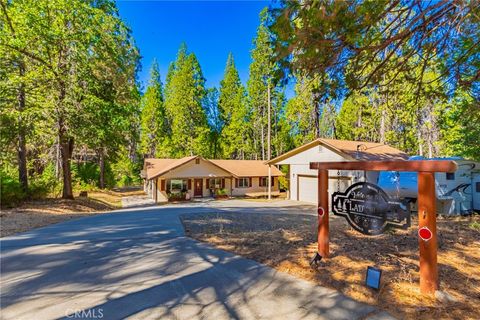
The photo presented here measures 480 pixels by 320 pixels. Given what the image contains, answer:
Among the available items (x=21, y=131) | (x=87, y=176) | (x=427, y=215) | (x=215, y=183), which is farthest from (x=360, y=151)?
(x=87, y=176)

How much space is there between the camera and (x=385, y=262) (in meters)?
4.60

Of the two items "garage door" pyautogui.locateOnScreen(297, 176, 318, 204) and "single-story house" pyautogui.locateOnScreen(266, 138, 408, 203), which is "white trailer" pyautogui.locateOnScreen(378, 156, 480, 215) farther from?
"garage door" pyautogui.locateOnScreen(297, 176, 318, 204)

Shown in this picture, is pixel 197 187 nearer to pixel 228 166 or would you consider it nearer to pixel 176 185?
pixel 176 185

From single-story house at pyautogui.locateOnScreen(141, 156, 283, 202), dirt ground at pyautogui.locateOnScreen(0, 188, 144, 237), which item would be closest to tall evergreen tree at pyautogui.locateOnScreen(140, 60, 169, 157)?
single-story house at pyautogui.locateOnScreen(141, 156, 283, 202)

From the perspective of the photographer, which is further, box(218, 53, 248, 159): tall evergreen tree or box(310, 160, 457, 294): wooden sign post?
box(218, 53, 248, 159): tall evergreen tree

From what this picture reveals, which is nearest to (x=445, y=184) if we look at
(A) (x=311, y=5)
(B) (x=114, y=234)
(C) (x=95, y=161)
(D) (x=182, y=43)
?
(A) (x=311, y=5)

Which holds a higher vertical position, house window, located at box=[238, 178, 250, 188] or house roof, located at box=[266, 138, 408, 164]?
house roof, located at box=[266, 138, 408, 164]

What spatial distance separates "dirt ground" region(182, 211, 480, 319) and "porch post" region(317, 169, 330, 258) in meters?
0.23

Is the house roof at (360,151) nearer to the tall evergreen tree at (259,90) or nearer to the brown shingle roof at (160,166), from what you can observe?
the tall evergreen tree at (259,90)

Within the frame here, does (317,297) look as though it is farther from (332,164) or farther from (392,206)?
(332,164)

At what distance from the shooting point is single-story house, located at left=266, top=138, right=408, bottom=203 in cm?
1777

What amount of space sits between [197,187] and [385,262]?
23.2 m

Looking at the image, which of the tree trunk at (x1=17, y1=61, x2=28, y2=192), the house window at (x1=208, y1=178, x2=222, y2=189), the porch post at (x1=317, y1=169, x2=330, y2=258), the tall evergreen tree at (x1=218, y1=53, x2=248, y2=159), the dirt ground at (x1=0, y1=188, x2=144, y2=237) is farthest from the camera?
the tall evergreen tree at (x1=218, y1=53, x2=248, y2=159)

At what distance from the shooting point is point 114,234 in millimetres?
7562
